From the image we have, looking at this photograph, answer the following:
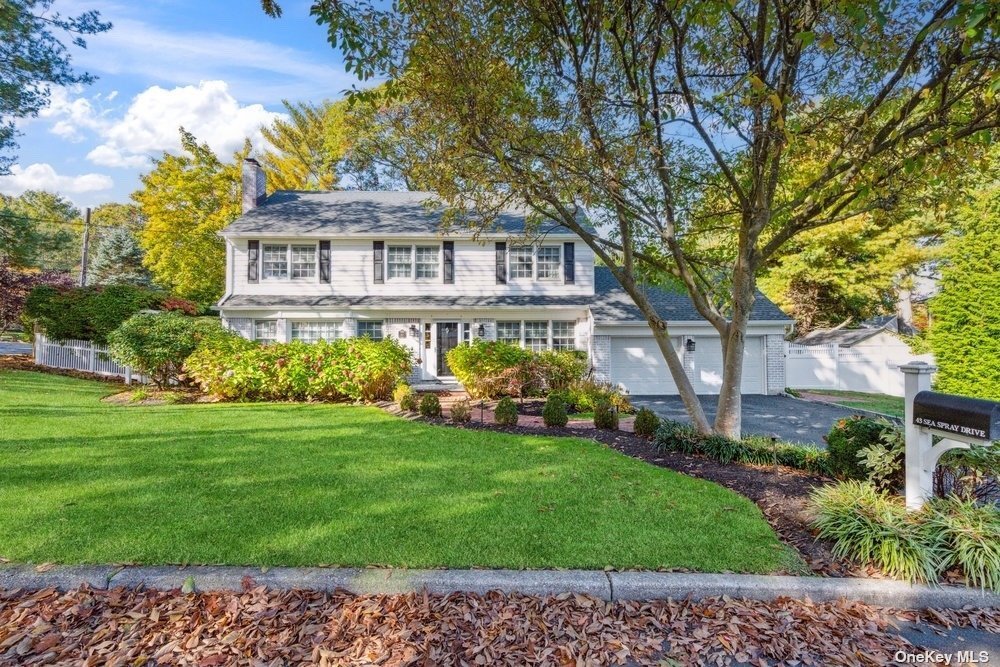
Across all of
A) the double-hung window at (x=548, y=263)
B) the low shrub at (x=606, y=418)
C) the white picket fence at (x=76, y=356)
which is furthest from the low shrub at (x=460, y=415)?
the white picket fence at (x=76, y=356)

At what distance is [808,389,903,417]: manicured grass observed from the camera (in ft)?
38.6

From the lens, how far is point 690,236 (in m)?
7.09

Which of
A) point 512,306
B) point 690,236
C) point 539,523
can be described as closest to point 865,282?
point 512,306

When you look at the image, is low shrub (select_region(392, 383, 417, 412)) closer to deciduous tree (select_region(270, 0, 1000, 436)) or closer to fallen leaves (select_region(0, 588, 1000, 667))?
deciduous tree (select_region(270, 0, 1000, 436))

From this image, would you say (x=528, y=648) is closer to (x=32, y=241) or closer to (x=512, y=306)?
(x=512, y=306)

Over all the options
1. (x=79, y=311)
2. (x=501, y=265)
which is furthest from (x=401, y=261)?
(x=79, y=311)

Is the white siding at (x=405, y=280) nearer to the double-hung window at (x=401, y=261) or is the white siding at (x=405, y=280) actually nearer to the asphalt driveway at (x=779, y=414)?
the double-hung window at (x=401, y=261)

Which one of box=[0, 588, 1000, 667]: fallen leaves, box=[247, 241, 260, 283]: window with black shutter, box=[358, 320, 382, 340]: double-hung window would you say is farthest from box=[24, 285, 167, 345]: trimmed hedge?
box=[0, 588, 1000, 667]: fallen leaves

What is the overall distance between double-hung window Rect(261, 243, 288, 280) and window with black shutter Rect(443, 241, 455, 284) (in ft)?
16.7

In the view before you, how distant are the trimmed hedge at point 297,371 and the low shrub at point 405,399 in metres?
0.62

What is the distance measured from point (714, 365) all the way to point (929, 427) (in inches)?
464

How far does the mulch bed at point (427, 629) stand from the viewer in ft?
7.27

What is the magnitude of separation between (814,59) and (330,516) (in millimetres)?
7238

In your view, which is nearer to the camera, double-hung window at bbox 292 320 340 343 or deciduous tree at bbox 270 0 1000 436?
deciduous tree at bbox 270 0 1000 436
